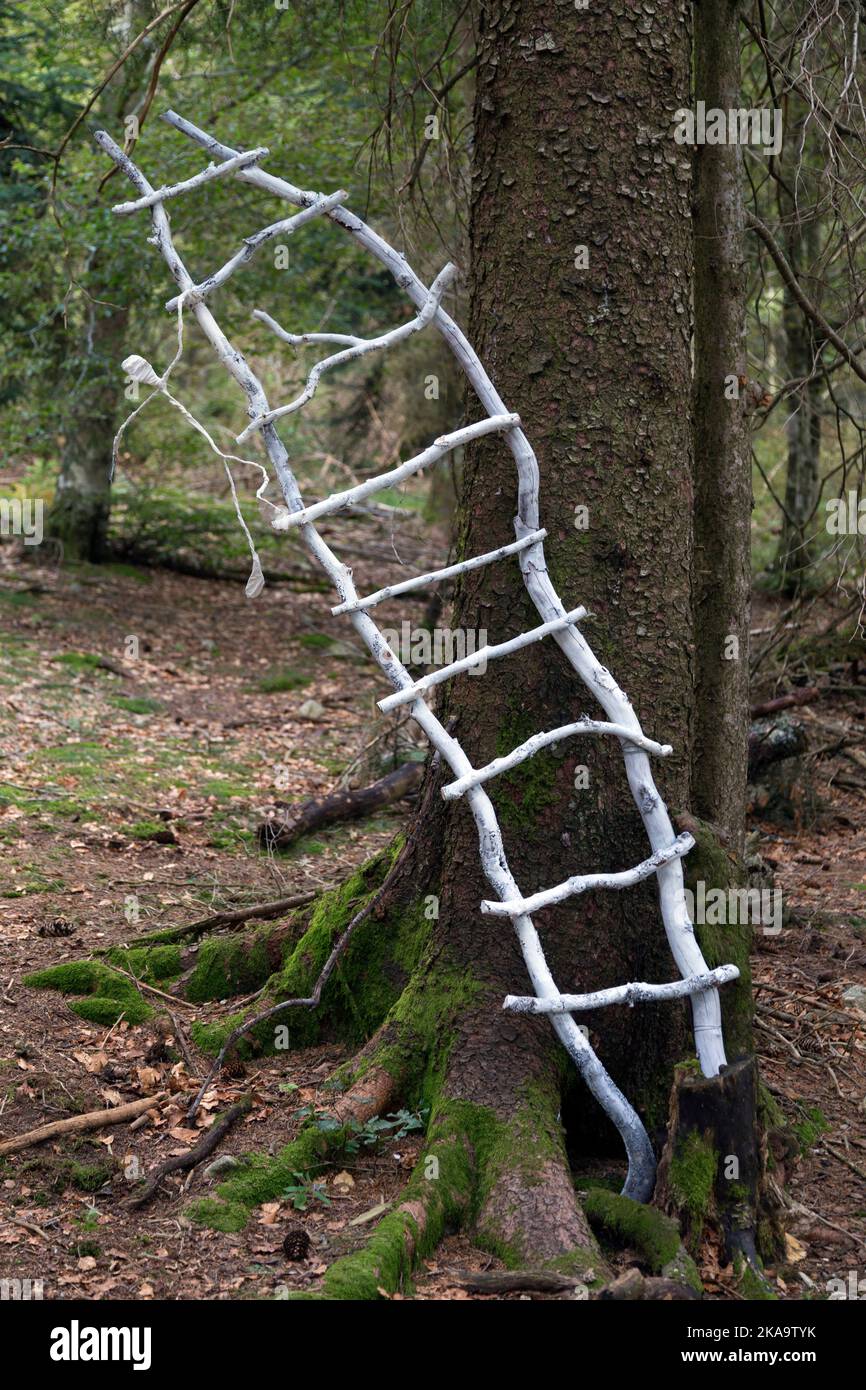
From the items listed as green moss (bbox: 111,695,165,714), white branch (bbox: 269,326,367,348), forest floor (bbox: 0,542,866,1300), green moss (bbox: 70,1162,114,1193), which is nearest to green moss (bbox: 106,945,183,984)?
forest floor (bbox: 0,542,866,1300)

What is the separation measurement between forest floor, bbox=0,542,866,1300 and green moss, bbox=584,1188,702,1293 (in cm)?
7

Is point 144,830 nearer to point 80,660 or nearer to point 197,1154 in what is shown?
point 197,1154

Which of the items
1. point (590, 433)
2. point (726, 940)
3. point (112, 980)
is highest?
point (590, 433)

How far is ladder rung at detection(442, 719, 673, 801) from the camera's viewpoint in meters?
3.41

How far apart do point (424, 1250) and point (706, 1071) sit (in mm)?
901

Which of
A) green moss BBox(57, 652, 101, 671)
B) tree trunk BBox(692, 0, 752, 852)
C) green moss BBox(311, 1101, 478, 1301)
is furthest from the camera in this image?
green moss BBox(57, 652, 101, 671)

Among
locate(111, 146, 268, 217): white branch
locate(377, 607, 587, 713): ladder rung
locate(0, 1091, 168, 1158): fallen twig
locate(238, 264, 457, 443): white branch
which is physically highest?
locate(111, 146, 268, 217): white branch

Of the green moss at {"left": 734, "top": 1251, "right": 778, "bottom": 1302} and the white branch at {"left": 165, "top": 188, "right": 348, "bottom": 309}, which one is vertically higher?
the white branch at {"left": 165, "top": 188, "right": 348, "bottom": 309}

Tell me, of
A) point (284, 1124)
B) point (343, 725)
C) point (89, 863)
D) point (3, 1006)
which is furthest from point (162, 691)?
point (284, 1124)

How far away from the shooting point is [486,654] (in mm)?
3494

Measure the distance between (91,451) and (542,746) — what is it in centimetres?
976

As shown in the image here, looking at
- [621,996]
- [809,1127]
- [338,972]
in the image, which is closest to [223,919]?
[338,972]

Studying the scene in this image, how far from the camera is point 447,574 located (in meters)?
3.47

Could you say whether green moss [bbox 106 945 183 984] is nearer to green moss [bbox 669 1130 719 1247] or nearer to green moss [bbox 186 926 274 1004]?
green moss [bbox 186 926 274 1004]
